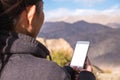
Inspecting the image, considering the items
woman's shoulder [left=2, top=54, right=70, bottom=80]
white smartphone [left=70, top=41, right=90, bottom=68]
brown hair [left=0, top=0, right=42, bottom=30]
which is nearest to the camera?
woman's shoulder [left=2, top=54, right=70, bottom=80]

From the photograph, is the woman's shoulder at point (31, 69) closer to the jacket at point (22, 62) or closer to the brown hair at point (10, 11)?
the jacket at point (22, 62)

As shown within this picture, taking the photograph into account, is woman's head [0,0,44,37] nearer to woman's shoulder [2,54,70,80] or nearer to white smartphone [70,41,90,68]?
woman's shoulder [2,54,70,80]

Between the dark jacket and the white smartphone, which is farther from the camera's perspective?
the white smartphone

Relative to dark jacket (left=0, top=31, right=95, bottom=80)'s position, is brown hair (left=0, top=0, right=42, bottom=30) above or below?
above

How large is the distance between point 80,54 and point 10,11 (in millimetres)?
895

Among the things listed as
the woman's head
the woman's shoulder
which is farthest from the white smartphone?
the woman's shoulder

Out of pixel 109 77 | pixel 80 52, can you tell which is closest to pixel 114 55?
pixel 109 77

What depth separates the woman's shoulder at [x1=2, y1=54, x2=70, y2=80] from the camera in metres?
1.69

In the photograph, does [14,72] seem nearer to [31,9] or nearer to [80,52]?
[31,9]

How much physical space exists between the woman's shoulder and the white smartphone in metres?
0.68

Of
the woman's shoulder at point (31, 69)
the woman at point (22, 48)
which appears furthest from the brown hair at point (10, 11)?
the woman's shoulder at point (31, 69)

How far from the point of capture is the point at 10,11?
1792 millimetres

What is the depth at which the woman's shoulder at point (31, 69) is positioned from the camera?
1.69 m

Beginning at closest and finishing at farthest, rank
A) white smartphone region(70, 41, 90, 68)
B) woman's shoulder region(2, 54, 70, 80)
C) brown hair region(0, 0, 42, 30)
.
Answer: woman's shoulder region(2, 54, 70, 80)
brown hair region(0, 0, 42, 30)
white smartphone region(70, 41, 90, 68)
